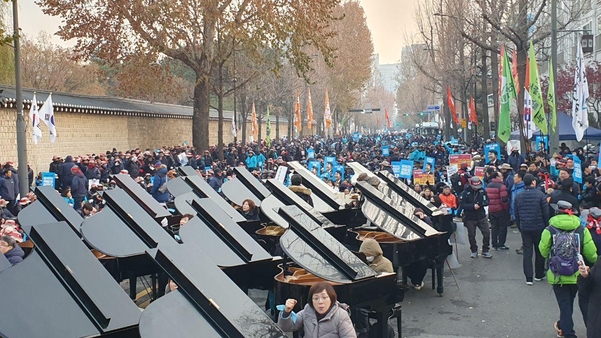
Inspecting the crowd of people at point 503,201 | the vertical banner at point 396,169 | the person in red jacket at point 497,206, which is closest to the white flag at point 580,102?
the crowd of people at point 503,201

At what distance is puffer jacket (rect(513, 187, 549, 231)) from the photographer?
10.7 meters

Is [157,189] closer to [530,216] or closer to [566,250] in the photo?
[530,216]

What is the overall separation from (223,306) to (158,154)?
23131 mm

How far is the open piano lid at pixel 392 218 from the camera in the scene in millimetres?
9508

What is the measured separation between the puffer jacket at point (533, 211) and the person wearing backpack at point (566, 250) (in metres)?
2.68

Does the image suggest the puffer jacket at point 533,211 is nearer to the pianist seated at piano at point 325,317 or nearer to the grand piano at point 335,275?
the grand piano at point 335,275

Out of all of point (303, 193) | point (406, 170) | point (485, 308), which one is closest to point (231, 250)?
point (485, 308)

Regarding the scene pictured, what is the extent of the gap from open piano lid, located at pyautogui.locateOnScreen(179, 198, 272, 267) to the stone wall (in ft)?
62.1

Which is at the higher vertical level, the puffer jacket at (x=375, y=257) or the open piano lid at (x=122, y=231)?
the open piano lid at (x=122, y=231)

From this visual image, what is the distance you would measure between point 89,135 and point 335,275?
26391 millimetres

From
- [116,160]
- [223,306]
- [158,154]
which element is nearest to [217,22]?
[158,154]

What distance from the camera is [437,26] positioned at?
43.7 meters

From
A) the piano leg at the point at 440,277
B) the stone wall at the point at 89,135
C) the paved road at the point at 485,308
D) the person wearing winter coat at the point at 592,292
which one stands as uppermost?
the stone wall at the point at 89,135

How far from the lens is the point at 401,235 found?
9438 mm
